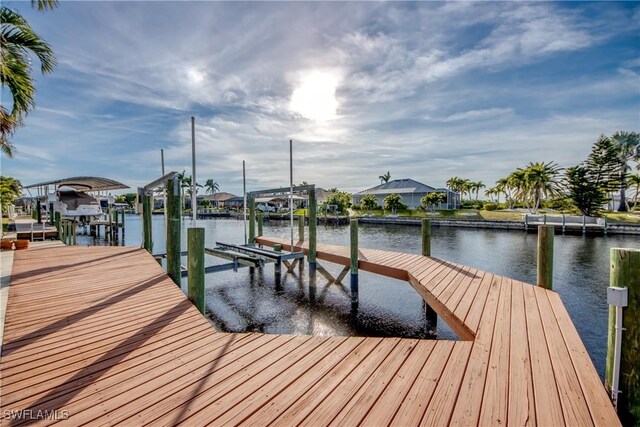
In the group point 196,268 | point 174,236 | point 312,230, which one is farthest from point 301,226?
point 196,268

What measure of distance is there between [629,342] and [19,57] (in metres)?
12.7

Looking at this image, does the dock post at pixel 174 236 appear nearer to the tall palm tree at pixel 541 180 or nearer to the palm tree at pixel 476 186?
the tall palm tree at pixel 541 180

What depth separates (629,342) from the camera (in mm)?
2602

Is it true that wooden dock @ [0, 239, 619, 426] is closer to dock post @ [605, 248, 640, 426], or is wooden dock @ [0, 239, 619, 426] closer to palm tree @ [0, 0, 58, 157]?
dock post @ [605, 248, 640, 426]

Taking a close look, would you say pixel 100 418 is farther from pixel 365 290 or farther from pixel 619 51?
A: pixel 619 51

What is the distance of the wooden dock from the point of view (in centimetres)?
210

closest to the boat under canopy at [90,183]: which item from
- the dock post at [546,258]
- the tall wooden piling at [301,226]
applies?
the tall wooden piling at [301,226]

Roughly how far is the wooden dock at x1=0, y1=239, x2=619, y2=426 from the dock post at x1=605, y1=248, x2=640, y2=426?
261mm

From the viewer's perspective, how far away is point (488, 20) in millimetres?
8250

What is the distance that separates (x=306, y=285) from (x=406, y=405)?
27.6 ft

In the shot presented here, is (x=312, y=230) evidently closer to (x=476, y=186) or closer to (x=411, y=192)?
(x=411, y=192)

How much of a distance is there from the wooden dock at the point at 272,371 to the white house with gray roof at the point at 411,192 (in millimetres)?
45700

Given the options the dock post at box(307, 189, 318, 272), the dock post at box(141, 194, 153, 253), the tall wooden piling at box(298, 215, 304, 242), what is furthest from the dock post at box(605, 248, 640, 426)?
the dock post at box(141, 194, 153, 253)

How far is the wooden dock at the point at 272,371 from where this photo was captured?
2.10 meters
